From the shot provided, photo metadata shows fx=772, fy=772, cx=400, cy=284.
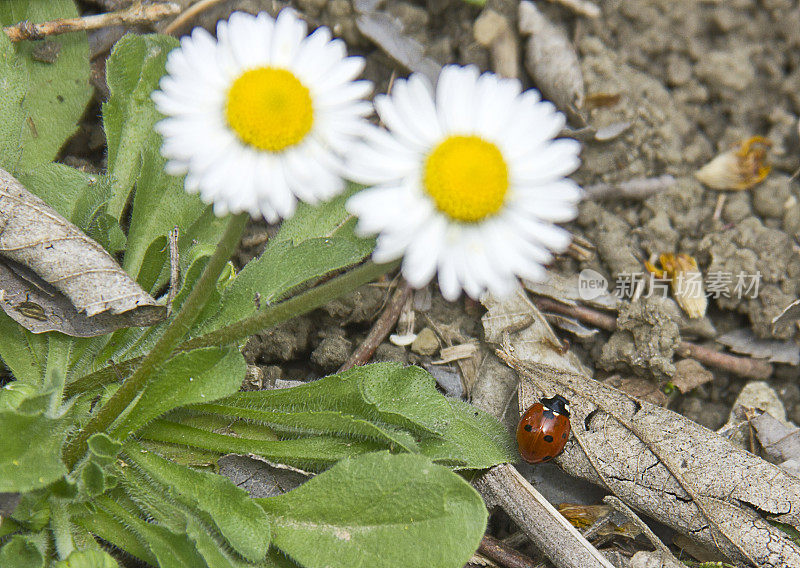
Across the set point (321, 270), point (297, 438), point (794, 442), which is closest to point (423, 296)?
point (321, 270)

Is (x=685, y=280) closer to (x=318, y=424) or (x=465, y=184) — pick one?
(x=318, y=424)

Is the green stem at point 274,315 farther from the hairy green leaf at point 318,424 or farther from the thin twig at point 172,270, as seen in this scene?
the hairy green leaf at point 318,424

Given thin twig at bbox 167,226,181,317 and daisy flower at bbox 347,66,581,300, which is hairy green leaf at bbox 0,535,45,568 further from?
daisy flower at bbox 347,66,581,300

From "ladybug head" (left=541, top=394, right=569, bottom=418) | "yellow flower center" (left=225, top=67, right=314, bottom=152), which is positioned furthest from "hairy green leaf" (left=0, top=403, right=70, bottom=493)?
→ "ladybug head" (left=541, top=394, right=569, bottom=418)

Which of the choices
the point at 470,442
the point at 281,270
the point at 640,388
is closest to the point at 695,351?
the point at 640,388

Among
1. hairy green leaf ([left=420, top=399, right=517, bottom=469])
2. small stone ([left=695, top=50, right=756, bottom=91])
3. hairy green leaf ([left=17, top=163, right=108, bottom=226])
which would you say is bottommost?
hairy green leaf ([left=420, top=399, right=517, bottom=469])

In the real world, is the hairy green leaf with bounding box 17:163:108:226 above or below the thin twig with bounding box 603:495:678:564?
above

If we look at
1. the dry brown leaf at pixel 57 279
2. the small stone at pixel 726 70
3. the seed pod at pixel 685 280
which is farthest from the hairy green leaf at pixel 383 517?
the small stone at pixel 726 70
